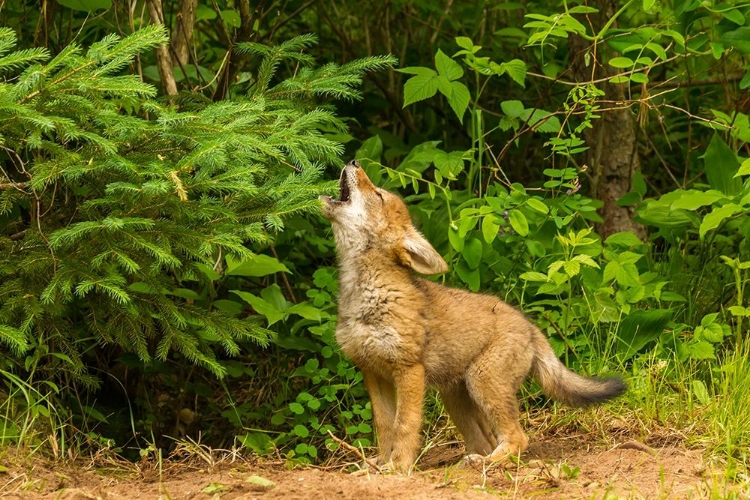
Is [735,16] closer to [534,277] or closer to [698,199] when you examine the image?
[698,199]

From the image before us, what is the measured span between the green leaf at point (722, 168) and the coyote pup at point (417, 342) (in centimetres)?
170

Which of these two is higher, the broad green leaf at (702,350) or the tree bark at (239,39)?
the tree bark at (239,39)

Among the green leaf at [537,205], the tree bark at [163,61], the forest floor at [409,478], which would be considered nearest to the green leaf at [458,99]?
the green leaf at [537,205]

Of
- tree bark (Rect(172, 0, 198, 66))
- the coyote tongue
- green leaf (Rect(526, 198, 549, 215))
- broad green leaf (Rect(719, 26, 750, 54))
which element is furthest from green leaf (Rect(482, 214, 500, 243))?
tree bark (Rect(172, 0, 198, 66))

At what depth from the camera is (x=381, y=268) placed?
5.10 meters

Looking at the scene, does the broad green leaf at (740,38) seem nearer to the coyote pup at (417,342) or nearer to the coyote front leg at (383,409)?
the coyote pup at (417,342)

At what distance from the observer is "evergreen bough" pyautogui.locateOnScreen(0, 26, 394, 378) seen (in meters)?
4.41

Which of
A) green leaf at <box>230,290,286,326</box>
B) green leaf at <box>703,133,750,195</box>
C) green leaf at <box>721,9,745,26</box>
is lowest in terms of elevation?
green leaf at <box>230,290,286,326</box>

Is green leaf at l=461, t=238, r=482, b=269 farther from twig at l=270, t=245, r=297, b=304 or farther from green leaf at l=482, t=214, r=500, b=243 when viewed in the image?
twig at l=270, t=245, r=297, b=304

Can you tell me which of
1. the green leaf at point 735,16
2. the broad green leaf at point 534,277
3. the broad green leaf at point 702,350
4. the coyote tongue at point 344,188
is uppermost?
the green leaf at point 735,16

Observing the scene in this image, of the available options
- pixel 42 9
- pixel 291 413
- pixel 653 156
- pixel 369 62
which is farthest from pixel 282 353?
pixel 653 156

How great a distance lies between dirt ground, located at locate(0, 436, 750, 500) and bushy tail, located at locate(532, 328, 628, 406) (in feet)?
0.88

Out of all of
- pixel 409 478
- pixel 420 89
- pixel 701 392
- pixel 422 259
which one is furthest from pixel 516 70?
pixel 409 478

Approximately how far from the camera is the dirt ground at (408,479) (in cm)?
404
